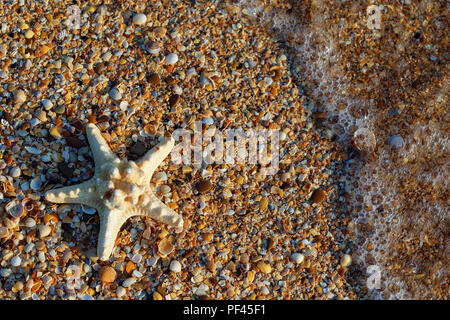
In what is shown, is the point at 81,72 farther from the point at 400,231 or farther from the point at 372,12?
the point at 400,231

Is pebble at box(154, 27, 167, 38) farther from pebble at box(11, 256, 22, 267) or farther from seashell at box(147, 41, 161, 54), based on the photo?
pebble at box(11, 256, 22, 267)

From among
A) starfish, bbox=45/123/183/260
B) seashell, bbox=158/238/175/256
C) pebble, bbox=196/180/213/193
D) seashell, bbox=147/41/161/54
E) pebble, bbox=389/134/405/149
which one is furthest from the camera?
pebble, bbox=389/134/405/149

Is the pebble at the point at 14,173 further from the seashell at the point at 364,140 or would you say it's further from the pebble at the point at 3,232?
the seashell at the point at 364,140

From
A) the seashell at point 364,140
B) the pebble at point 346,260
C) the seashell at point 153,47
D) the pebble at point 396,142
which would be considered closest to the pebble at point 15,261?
the seashell at point 153,47

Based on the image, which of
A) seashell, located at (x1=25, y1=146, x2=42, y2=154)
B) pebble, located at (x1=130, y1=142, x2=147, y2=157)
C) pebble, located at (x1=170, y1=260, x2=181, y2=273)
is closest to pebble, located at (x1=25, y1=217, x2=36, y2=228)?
seashell, located at (x1=25, y1=146, x2=42, y2=154)

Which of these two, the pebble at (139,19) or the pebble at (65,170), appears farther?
the pebble at (139,19)

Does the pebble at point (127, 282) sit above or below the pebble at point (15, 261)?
below

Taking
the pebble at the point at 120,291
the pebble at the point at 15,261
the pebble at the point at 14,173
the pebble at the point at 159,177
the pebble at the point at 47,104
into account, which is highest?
the pebble at the point at 47,104

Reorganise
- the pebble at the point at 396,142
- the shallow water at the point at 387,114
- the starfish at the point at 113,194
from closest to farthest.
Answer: the starfish at the point at 113,194 → the shallow water at the point at 387,114 → the pebble at the point at 396,142
